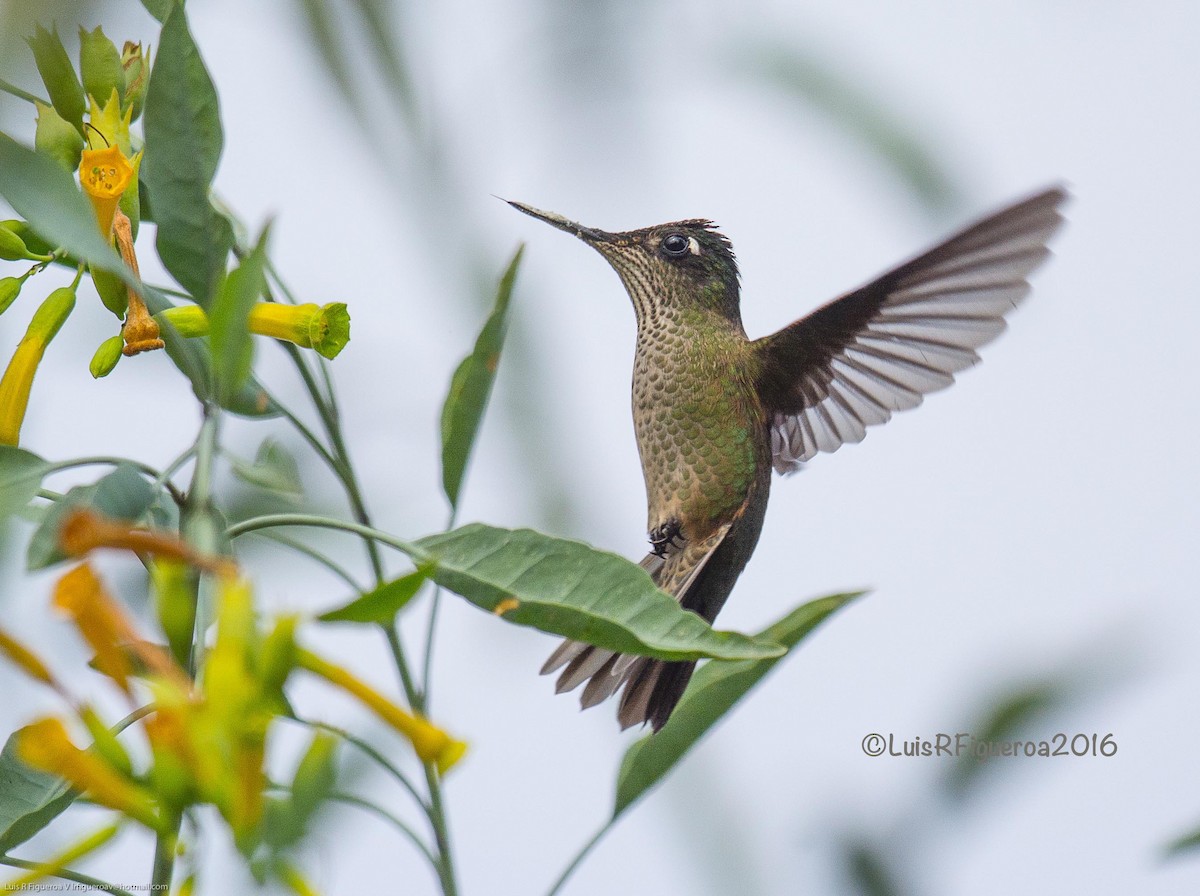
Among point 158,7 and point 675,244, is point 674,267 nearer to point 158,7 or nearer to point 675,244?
point 675,244

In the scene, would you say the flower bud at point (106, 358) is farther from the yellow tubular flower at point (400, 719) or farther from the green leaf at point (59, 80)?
the yellow tubular flower at point (400, 719)

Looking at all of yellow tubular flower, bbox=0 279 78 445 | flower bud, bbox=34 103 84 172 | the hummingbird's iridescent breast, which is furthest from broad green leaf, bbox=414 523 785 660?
the hummingbird's iridescent breast

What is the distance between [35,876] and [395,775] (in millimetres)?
513

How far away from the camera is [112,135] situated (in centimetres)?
117

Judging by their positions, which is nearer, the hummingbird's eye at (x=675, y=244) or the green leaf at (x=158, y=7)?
the green leaf at (x=158, y=7)

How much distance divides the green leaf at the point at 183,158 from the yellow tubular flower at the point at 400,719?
0.35m

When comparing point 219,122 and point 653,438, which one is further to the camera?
point 653,438

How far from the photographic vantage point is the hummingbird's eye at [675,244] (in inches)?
69.7

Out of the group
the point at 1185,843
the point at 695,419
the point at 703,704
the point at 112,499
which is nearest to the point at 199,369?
the point at 112,499

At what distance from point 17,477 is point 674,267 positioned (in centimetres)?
99

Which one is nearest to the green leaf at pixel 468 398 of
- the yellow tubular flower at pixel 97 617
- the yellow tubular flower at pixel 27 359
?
the yellow tubular flower at pixel 27 359

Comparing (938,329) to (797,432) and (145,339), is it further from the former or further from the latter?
(145,339)

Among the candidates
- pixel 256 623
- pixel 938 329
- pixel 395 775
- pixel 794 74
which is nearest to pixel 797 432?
pixel 938 329

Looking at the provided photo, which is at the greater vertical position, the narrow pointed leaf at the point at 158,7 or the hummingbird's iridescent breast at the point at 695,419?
the narrow pointed leaf at the point at 158,7
